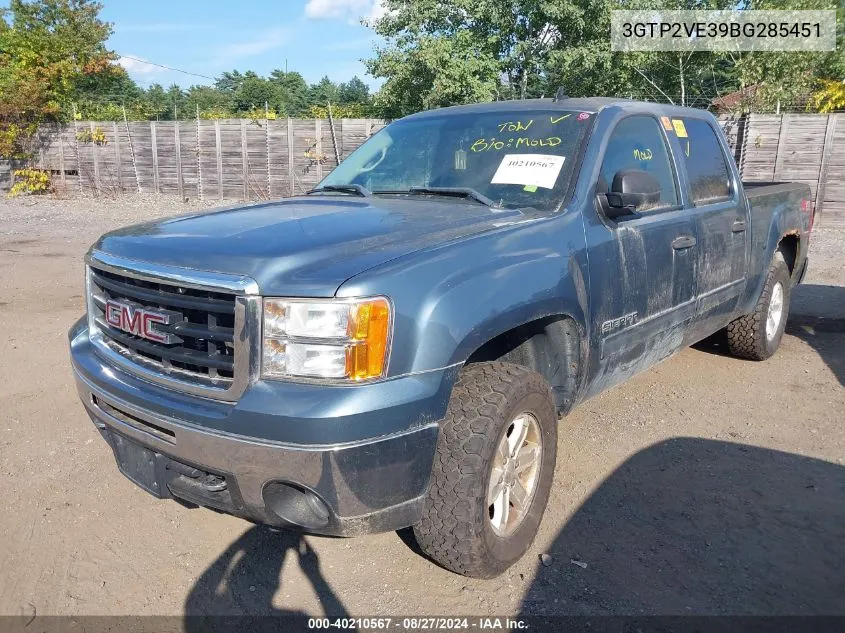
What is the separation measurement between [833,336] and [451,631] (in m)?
5.31

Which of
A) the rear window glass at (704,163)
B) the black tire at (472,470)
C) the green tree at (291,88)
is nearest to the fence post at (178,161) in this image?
the rear window glass at (704,163)

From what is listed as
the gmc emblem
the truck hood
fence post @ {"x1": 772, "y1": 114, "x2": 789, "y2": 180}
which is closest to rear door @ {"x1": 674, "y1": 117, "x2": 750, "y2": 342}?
A: the truck hood

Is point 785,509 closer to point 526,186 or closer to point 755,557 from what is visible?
point 755,557

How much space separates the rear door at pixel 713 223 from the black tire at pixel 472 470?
1859mm

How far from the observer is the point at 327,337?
85.7 inches

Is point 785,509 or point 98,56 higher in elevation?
point 98,56

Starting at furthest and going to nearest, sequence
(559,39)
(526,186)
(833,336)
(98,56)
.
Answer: (98,56) → (559,39) → (833,336) → (526,186)

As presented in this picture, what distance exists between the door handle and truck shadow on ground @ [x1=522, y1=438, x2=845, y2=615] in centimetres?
117

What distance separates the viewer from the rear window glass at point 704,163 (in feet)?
13.6

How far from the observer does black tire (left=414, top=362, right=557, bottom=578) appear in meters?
2.43

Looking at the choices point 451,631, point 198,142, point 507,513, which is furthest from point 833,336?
point 198,142

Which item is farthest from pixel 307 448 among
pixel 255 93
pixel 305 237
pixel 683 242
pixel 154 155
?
pixel 255 93

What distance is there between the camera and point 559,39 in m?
20.8

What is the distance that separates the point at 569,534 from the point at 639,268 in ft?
4.38
